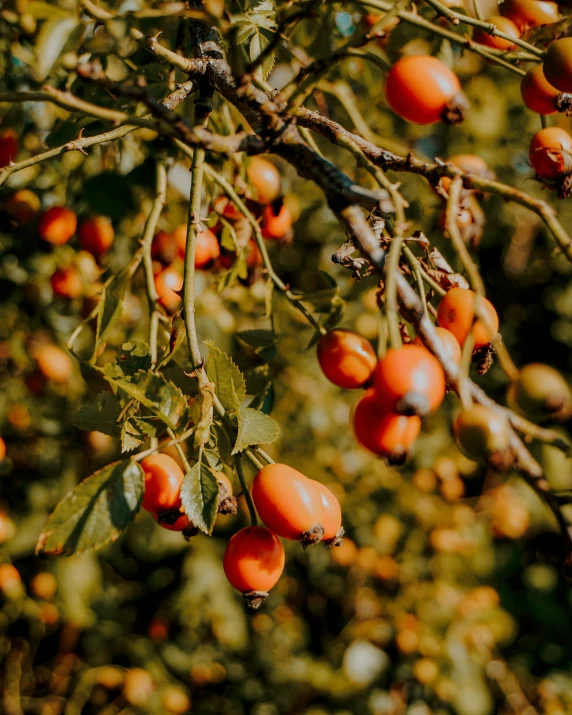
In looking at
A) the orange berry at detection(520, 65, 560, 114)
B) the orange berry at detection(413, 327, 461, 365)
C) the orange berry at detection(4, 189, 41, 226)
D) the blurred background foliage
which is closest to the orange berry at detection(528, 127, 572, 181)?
the orange berry at detection(520, 65, 560, 114)

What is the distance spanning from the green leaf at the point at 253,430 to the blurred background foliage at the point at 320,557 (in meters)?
1.17

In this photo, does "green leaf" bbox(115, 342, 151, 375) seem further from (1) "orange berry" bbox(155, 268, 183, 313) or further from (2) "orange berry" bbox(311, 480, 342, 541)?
(1) "orange berry" bbox(155, 268, 183, 313)

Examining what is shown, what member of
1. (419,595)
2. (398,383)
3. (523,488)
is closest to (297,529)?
(398,383)

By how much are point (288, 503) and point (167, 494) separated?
0.18m

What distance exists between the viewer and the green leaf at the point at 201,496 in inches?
31.2

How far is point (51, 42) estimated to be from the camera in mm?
1044

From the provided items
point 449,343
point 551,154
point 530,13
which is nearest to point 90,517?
point 449,343

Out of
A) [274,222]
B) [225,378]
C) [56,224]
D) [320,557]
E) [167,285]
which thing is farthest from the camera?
[320,557]

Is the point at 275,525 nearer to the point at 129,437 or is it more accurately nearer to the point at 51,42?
the point at 129,437

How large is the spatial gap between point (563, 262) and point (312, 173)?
9.48 feet

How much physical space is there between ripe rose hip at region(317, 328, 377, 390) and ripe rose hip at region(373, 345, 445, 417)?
0.87ft

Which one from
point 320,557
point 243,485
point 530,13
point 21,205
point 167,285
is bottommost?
point 320,557

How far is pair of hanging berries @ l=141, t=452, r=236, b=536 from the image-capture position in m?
0.90

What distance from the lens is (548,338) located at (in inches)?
145
